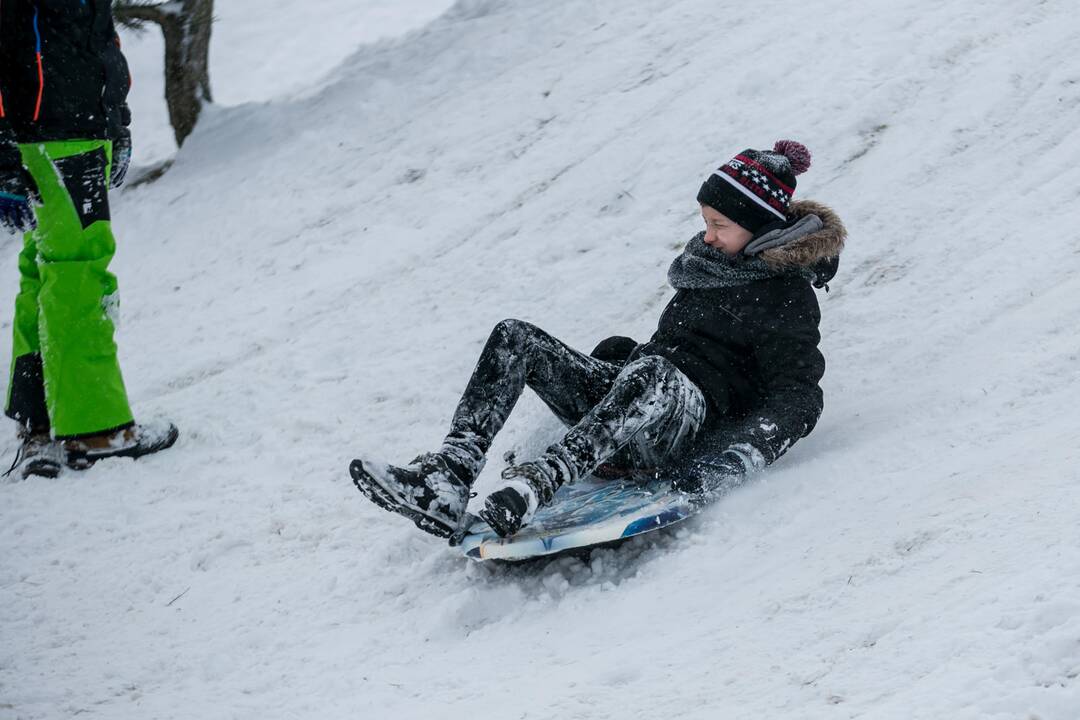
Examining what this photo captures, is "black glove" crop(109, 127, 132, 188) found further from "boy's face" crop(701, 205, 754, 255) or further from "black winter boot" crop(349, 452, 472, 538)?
"boy's face" crop(701, 205, 754, 255)

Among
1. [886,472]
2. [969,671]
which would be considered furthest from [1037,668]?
[886,472]

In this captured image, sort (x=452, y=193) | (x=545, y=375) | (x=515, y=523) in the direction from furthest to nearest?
(x=452, y=193), (x=545, y=375), (x=515, y=523)

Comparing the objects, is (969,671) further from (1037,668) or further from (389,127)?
(389,127)

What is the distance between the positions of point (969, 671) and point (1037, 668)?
13 cm

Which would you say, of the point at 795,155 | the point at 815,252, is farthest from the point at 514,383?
the point at 795,155

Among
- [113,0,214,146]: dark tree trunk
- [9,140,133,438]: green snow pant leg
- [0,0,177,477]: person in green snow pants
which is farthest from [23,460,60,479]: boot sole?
[113,0,214,146]: dark tree trunk

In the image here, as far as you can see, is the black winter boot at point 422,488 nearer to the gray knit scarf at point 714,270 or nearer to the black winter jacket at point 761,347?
the black winter jacket at point 761,347

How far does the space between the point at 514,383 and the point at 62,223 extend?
2065mm

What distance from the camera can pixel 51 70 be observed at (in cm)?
439

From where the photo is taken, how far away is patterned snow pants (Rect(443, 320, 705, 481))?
3465 mm

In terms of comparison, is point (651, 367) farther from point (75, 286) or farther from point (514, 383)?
point (75, 286)

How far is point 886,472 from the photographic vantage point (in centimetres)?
339

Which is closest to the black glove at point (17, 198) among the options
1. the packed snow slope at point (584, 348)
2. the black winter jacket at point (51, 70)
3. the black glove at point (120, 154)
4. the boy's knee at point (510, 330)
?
the black winter jacket at point (51, 70)

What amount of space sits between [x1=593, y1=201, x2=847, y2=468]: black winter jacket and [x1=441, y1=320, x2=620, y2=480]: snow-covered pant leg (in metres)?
0.26
